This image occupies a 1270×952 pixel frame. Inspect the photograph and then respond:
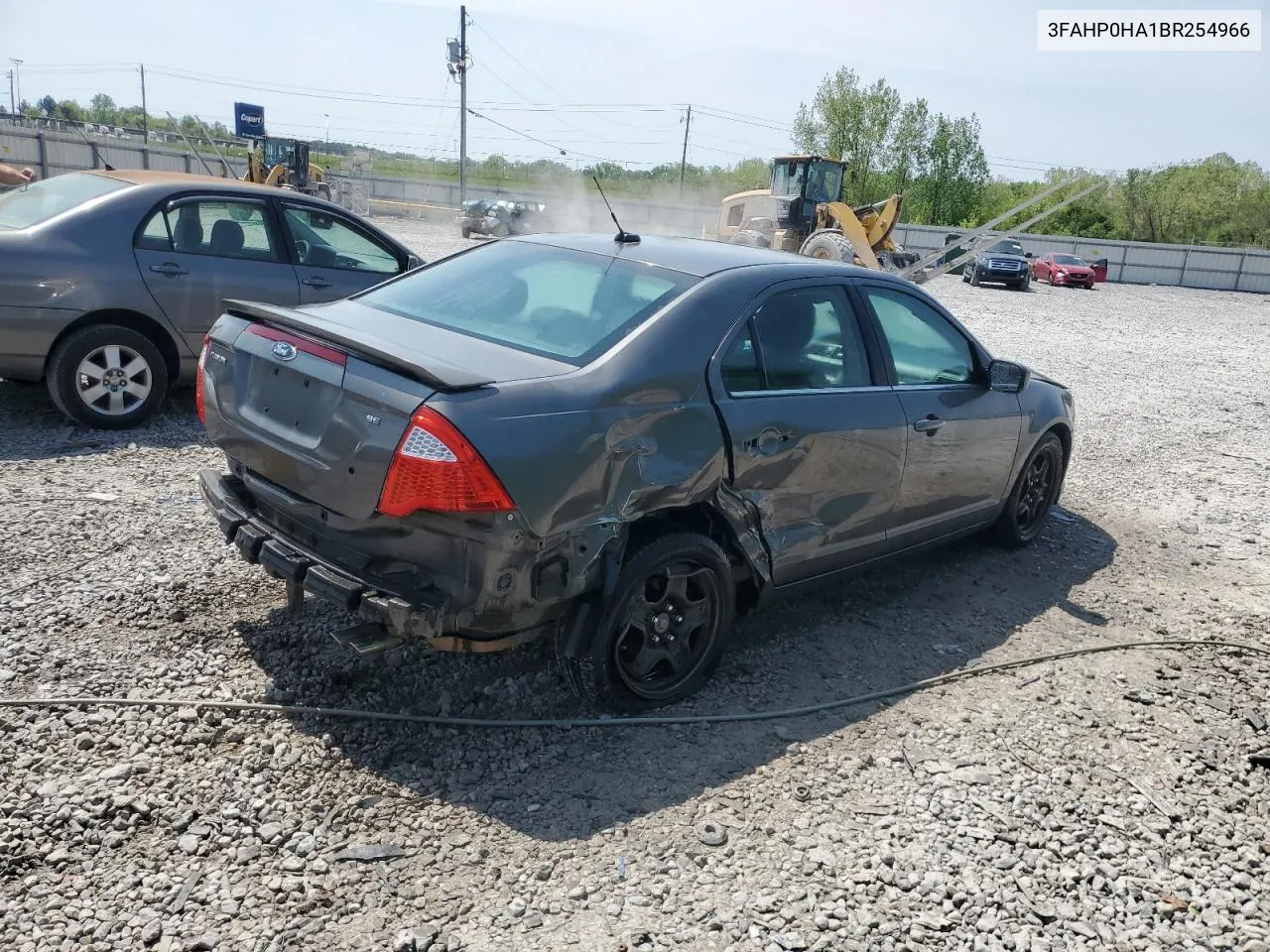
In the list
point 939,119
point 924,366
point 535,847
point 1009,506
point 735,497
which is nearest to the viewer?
point 535,847

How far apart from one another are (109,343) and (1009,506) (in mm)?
5628

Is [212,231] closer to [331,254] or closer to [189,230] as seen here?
[189,230]

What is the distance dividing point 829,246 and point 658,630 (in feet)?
61.6

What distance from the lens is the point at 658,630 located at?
147 inches

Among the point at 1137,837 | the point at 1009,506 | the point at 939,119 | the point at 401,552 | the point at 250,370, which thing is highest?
the point at 939,119

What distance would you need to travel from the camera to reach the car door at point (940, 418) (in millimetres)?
4633

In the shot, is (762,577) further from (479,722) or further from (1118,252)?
(1118,252)

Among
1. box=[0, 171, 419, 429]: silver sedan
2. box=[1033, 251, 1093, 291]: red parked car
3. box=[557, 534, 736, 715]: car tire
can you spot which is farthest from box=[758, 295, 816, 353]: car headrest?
box=[1033, 251, 1093, 291]: red parked car

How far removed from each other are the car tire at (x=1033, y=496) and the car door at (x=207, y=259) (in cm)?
503

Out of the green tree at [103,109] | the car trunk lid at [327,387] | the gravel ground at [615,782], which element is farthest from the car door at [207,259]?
the green tree at [103,109]

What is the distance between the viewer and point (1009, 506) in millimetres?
5703

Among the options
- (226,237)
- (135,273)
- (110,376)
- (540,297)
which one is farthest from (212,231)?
(540,297)

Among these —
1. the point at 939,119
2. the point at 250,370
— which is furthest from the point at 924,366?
the point at 939,119

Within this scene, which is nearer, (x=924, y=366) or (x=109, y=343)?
(x=924, y=366)
